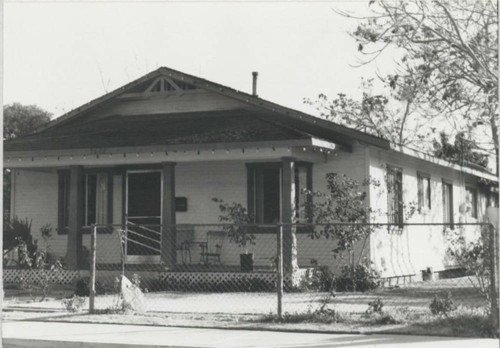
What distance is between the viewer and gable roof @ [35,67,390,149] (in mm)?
17219

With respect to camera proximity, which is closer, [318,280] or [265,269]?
[318,280]

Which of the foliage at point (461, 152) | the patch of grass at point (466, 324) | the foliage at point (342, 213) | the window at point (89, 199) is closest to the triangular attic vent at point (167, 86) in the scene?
the window at point (89, 199)

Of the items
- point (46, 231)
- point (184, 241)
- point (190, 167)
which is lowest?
point (184, 241)

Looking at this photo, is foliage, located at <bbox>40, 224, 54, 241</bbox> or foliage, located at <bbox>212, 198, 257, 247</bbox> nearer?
foliage, located at <bbox>212, 198, 257, 247</bbox>

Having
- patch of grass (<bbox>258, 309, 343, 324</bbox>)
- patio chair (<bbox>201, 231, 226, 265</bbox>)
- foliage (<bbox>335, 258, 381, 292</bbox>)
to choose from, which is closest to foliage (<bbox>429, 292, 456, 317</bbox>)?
patch of grass (<bbox>258, 309, 343, 324</bbox>)

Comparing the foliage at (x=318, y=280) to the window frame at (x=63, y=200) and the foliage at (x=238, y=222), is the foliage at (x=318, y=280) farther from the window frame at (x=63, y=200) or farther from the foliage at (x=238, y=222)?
the window frame at (x=63, y=200)

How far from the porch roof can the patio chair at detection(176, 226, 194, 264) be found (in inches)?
94.7

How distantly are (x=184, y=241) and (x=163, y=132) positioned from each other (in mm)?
2647

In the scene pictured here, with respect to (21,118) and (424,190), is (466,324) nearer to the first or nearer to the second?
(424,190)

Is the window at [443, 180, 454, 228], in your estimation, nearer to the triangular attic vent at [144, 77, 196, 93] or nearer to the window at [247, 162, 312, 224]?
the window at [247, 162, 312, 224]

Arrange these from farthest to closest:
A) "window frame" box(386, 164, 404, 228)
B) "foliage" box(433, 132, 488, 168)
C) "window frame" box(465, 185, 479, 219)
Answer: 1. "window frame" box(465, 185, 479, 219)
2. "foliage" box(433, 132, 488, 168)
3. "window frame" box(386, 164, 404, 228)

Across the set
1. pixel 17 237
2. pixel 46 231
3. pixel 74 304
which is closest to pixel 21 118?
pixel 46 231

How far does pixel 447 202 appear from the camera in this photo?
963 inches

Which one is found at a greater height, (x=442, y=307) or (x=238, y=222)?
(x=238, y=222)
